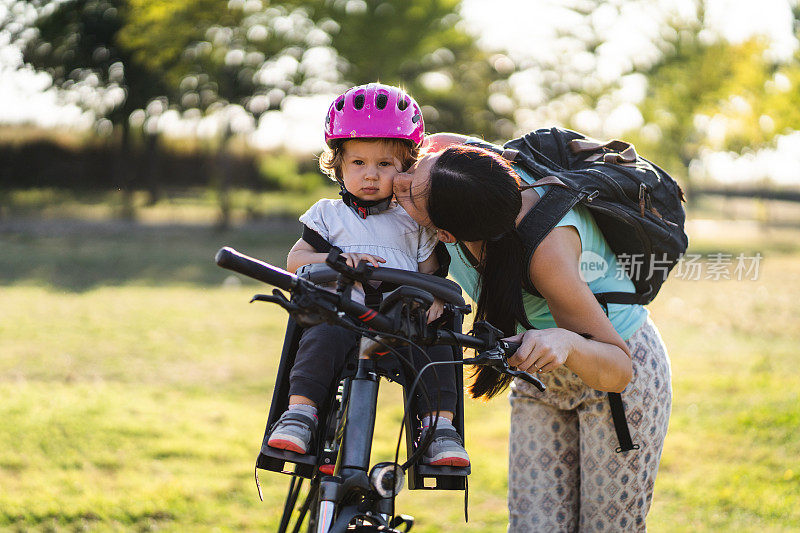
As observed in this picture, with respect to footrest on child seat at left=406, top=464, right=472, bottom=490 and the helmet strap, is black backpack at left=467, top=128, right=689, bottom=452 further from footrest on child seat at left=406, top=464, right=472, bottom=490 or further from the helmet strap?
footrest on child seat at left=406, top=464, right=472, bottom=490

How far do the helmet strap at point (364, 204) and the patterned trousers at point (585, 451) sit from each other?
0.86m

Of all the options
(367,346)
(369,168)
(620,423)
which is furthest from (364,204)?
(620,423)

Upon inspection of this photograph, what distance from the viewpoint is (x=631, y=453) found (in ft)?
8.95

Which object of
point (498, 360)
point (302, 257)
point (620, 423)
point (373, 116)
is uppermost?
point (373, 116)

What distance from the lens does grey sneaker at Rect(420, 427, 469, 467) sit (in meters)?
2.09

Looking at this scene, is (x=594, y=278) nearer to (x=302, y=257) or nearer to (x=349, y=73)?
(x=302, y=257)

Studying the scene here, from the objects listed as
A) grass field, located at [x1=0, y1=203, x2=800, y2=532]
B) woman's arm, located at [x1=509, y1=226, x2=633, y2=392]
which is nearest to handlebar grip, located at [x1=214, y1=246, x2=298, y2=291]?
woman's arm, located at [x1=509, y1=226, x2=633, y2=392]

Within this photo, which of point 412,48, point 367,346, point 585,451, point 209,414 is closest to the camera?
point 367,346

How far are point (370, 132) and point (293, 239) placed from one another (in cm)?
1971

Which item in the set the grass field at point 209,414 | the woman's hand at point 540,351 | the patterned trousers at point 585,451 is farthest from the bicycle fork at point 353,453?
the grass field at point 209,414

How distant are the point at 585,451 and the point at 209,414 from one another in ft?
15.7

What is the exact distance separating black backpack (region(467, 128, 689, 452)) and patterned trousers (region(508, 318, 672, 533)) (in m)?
0.08

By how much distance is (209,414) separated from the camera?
692 cm

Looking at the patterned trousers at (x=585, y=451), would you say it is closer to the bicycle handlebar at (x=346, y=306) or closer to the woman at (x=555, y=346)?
the woman at (x=555, y=346)
